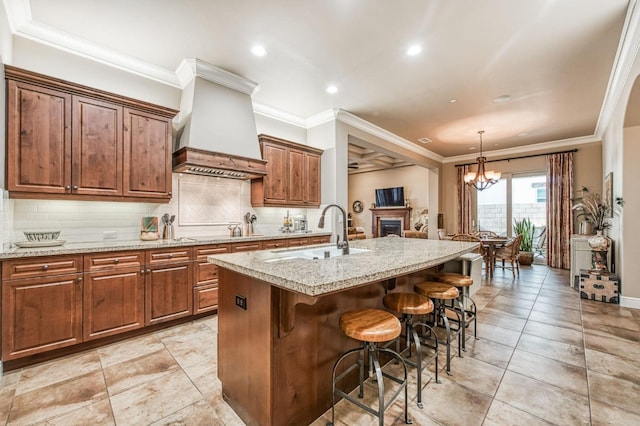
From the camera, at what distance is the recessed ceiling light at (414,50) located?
9.76 feet

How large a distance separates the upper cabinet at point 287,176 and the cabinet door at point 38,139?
2.23 m

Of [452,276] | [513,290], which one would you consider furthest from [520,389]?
[513,290]

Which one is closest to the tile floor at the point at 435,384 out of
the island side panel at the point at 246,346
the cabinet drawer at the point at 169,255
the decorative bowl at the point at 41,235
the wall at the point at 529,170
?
the island side panel at the point at 246,346

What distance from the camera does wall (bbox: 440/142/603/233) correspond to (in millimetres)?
6164

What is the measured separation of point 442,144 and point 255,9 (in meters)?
5.65

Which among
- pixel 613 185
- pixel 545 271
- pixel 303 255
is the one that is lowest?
pixel 545 271

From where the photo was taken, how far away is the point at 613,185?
4.43 meters

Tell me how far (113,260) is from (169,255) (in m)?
0.49

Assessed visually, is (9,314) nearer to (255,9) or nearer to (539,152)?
(255,9)

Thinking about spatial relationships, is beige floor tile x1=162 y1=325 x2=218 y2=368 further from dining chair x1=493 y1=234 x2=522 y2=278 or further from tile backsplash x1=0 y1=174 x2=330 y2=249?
dining chair x1=493 y1=234 x2=522 y2=278

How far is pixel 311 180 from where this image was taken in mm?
4855

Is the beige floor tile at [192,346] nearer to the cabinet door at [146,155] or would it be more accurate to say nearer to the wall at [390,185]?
the cabinet door at [146,155]

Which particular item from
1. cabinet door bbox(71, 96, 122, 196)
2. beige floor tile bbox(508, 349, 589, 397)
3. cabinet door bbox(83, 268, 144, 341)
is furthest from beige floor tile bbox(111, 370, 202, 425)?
beige floor tile bbox(508, 349, 589, 397)

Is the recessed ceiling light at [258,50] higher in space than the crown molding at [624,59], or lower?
higher
